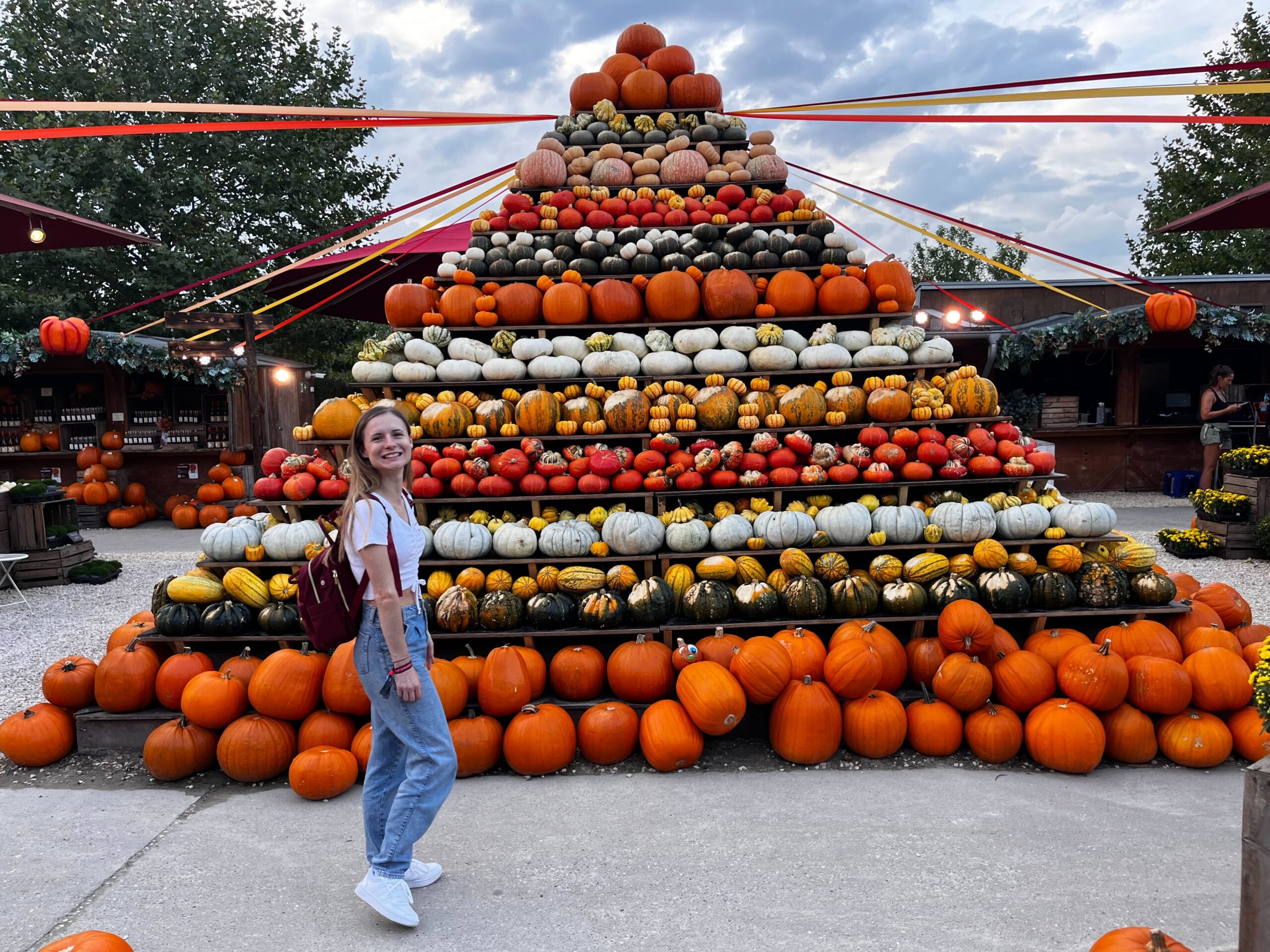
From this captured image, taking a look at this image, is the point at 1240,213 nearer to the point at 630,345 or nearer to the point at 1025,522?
the point at 1025,522

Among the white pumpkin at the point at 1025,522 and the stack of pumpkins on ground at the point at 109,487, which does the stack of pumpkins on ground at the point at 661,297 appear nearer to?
the white pumpkin at the point at 1025,522

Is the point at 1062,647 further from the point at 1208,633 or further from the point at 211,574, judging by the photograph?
the point at 211,574

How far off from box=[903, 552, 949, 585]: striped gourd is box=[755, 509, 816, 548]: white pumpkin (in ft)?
1.83

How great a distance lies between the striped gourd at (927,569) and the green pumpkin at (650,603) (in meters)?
1.34

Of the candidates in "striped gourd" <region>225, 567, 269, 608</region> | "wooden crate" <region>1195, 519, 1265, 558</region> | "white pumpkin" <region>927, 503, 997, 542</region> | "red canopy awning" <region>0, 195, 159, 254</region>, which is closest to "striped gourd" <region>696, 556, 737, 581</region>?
"white pumpkin" <region>927, 503, 997, 542</region>

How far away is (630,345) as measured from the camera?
5.00 meters

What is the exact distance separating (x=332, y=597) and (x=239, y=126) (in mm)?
Answer: 2214

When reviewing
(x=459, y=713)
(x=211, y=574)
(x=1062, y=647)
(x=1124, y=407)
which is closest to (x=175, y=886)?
(x=459, y=713)

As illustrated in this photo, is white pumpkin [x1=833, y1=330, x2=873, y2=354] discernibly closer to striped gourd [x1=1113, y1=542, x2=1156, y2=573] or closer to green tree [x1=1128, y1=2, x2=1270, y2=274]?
striped gourd [x1=1113, y1=542, x2=1156, y2=573]

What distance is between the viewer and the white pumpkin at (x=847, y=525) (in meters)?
4.19

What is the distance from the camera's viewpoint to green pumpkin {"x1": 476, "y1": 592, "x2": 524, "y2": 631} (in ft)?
12.9

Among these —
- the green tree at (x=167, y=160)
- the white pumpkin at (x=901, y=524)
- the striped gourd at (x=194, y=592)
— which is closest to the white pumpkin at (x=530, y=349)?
the striped gourd at (x=194, y=592)

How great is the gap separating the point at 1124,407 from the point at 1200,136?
9672 mm

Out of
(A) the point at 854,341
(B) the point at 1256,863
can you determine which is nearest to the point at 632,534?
(A) the point at 854,341
